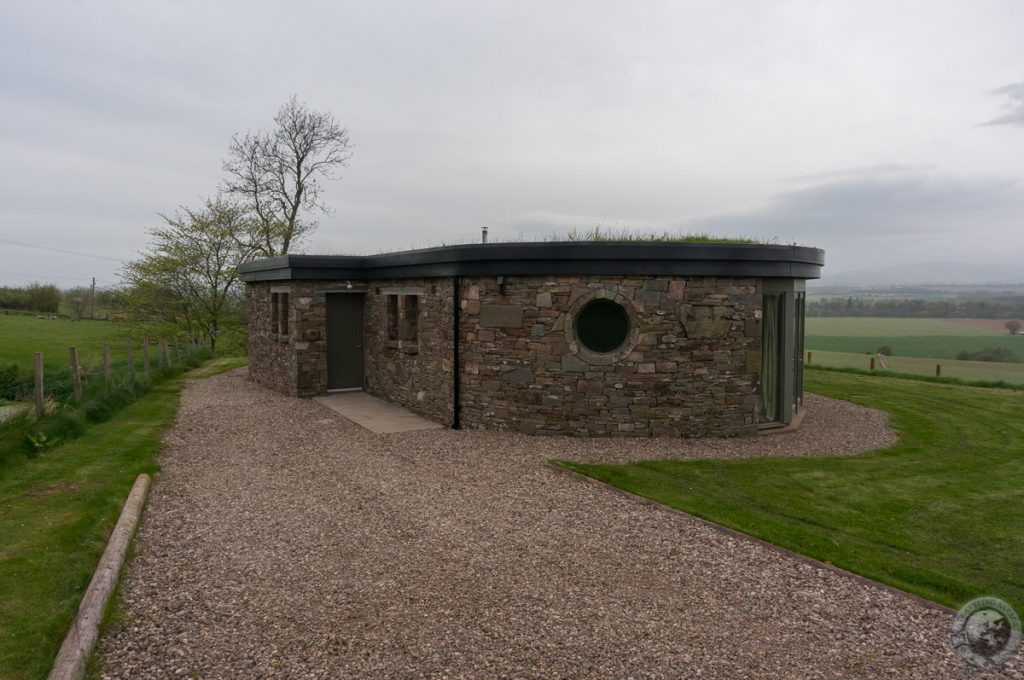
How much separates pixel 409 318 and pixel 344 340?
112 inches

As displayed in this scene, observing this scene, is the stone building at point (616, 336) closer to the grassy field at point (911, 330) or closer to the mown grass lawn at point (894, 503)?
the mown grass lawn at point (894, 503)

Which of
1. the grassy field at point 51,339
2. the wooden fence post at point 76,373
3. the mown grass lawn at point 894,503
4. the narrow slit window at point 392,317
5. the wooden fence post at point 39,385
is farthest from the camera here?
the grassy field at point 51,339

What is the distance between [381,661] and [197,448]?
23.1 feet

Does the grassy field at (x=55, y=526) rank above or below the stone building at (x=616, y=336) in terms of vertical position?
below

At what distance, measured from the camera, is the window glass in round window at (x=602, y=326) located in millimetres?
10336

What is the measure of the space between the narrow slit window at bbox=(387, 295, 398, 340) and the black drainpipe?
113 inches

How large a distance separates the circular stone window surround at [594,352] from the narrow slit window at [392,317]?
16.2ft

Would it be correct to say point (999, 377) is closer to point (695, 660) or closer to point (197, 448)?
point (695, 660)

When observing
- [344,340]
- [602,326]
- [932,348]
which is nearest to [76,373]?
[344,340]

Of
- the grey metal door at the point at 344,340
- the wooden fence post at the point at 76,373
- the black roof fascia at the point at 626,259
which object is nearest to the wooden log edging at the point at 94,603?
the black roof fascia at the point at 626,259

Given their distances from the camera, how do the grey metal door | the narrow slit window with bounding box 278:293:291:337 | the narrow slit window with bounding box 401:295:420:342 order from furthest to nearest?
1. the narrow slit window with bounding box 278:293:291:337
2. the grey metal door
3. the narrow slit window with bounding box 401:295:420:342

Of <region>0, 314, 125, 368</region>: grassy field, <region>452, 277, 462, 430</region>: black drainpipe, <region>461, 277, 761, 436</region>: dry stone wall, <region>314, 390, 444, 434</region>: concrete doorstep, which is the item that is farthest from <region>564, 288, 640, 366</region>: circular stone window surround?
<region>0, 314, 125, 368</region>: grassy field

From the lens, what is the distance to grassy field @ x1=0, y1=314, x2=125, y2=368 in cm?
2033

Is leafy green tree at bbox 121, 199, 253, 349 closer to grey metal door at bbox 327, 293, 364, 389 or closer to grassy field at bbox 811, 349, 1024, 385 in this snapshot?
grey metal door at bbox 327, 293, 364, 389
